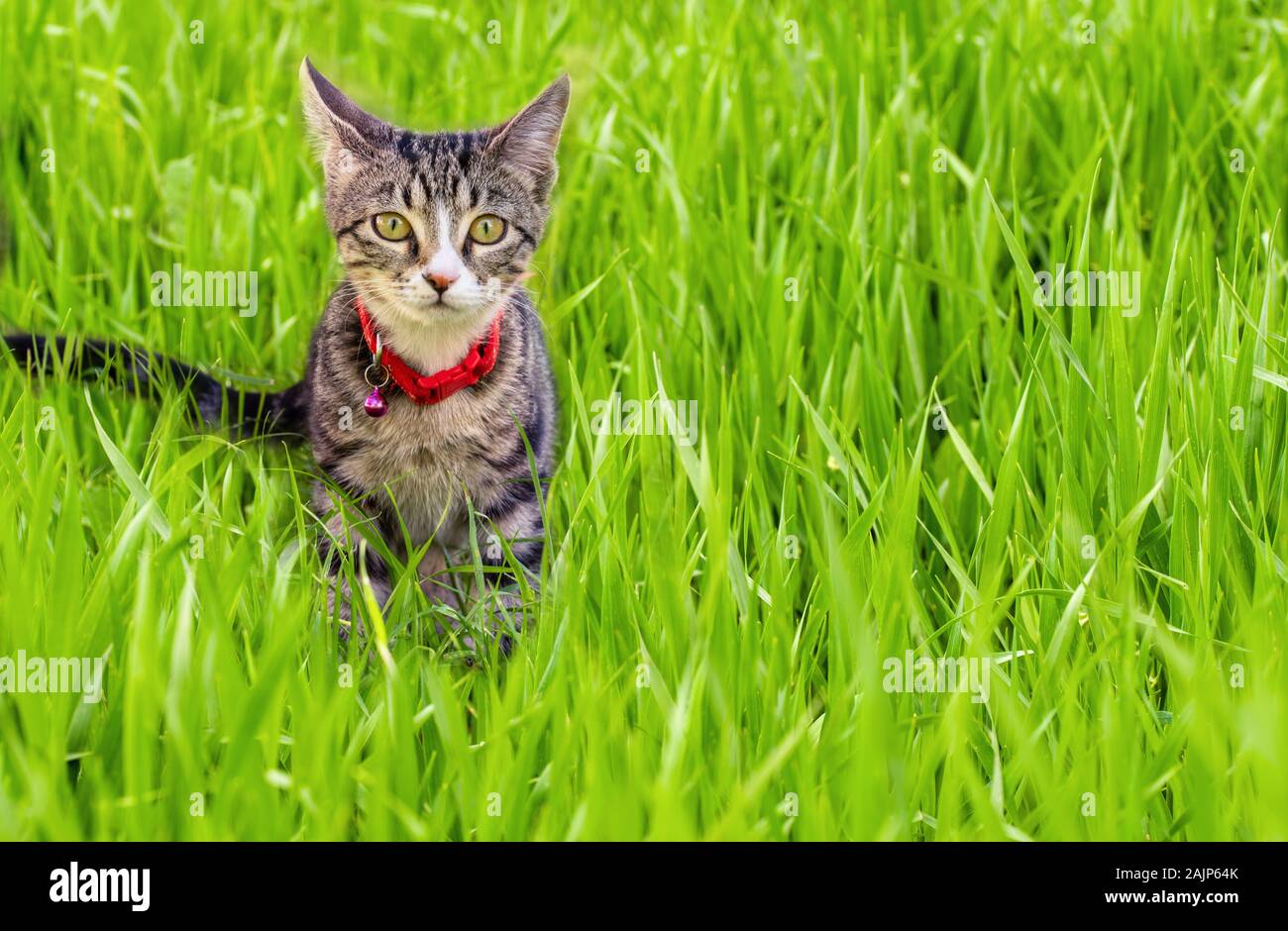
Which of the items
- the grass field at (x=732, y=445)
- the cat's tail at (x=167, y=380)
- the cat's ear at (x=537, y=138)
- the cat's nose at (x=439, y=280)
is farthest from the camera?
the cat's tail at (x=167, y=380)

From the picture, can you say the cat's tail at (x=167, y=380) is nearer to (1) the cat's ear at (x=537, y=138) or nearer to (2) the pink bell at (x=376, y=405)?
(2) the pink bell at (x=376, y=405)

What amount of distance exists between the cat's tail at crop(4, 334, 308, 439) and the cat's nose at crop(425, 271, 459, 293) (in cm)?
56

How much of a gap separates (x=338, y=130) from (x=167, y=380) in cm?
69

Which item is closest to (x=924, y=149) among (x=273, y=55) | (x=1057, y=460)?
(x=1057, y=460)

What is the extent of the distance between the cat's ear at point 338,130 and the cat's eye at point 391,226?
132 mm

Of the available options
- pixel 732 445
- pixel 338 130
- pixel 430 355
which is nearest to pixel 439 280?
pixel 430 355

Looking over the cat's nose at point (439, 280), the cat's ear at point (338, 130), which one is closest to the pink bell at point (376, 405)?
the cat's nose at point (439, 280)

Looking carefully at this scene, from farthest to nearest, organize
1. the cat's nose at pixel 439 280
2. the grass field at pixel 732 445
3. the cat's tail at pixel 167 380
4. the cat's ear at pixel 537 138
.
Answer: the cat's tail at pixel 167 380 < the cat's ear at pixel 537 138 < the cat's nose at pixel 439 280 < the grass field at pixel 732 445

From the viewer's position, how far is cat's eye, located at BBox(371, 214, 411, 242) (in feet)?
7.89

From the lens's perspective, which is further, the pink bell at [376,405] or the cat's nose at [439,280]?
the pink bell at [376,405]

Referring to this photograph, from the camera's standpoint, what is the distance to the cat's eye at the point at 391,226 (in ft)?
7.89

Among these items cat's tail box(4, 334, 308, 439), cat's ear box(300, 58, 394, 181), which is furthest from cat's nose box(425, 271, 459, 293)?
cat's tail box(4, 334, 308, 439)

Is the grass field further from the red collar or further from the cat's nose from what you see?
the cat's nose

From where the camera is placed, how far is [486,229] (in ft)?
8.08
